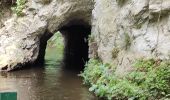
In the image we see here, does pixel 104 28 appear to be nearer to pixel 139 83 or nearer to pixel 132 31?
pixel 132 31

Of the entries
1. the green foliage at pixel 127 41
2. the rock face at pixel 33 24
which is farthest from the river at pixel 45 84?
the green foliage at pixel 127 41

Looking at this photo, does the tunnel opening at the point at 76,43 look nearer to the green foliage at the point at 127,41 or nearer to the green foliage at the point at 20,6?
the green foliage at the point at 20,6

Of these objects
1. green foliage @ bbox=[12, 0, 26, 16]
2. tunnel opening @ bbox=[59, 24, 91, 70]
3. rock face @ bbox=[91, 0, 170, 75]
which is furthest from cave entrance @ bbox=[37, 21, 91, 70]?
rock face @ bbox=[91, 0, 170, 75]

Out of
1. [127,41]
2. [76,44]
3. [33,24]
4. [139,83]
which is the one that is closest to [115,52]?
[127,41]

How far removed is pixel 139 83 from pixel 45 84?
409 centimetres

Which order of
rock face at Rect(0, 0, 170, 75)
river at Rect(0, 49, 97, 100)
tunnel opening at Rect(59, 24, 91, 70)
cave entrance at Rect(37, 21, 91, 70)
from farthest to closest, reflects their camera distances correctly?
1. tunnel opening at Rect(59, 24, 91, 70)
2. cave entrance at Rect(37, 21, 91, 70)
3. river at Rect(0, 49, 97, 100)
4. rock face at Rect(0, 0, 170, 75)

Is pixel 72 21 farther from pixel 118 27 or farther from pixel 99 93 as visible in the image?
pixel 99 93

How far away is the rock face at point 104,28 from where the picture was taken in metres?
9.96

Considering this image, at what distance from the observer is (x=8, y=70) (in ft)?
49.1

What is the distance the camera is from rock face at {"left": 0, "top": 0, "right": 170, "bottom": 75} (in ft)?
32.7

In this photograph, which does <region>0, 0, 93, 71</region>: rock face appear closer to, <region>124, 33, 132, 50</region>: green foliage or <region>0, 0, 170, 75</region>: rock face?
<region>0, 0, 170, 75</region>: rock face

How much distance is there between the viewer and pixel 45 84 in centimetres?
1267

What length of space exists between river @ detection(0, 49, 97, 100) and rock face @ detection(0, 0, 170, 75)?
2.79ft

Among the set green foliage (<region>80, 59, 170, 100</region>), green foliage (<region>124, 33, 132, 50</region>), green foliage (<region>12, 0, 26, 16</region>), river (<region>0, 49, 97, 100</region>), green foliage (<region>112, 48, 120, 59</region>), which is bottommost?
river (<region>0, 49, 97, 100</region>)
